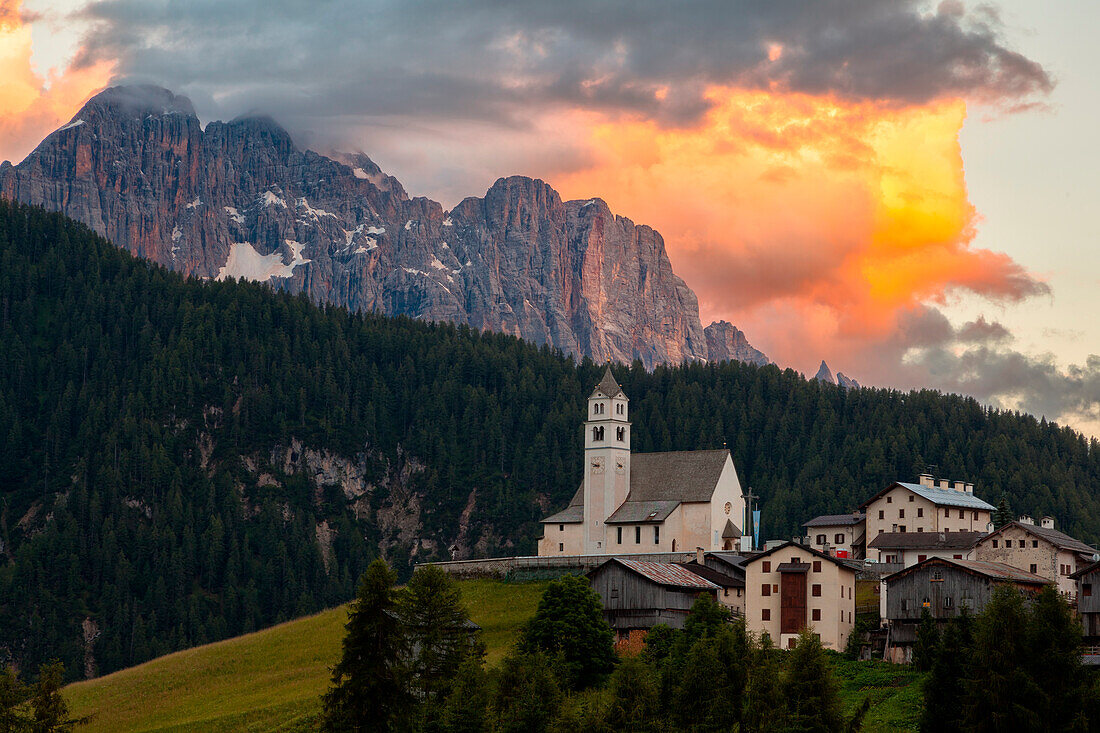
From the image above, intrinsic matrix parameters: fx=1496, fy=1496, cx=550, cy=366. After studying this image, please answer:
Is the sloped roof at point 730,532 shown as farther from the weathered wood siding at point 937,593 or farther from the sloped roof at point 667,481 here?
the weathered wood siding at point 937,593

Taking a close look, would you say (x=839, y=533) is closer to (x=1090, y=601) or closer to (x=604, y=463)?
(x=604, y=463)

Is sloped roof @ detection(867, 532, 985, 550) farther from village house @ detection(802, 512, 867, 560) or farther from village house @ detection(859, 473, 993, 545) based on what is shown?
village house @ detection(802, 512, 867, 560)

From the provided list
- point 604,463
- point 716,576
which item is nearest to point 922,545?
point 716,576

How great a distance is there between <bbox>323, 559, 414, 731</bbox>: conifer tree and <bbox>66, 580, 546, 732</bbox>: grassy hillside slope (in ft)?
39.5

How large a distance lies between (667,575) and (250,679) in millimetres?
30830

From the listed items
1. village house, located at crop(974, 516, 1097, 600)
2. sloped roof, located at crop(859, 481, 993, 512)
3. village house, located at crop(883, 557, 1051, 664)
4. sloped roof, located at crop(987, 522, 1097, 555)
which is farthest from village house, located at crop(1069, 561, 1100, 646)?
sloped roof, located at crop(859, 481, 993, 512)

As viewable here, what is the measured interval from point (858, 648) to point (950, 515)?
47481 millimetres

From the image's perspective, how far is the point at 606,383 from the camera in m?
145

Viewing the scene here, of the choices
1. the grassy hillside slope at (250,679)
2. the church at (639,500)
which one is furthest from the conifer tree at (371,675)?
the church at (639,500)

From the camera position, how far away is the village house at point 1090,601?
299 ft

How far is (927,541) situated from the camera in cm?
11994

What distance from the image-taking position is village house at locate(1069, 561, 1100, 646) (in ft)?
299

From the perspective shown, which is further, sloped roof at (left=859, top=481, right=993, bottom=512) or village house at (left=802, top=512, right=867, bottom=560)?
village house at (left=802, top=512, right=867, bottom=560)

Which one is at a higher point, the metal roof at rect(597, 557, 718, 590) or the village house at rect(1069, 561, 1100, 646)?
the metal roof at rect(597, 557, 718, 590)
